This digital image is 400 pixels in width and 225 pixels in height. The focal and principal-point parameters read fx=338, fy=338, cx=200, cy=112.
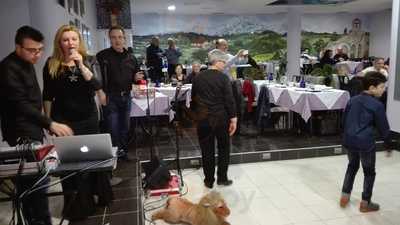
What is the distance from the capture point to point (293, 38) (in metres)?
9.72

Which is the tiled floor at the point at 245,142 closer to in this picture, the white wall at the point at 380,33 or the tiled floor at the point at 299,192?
the tiled floor at the point at 299,192

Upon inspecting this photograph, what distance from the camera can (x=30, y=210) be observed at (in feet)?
7.06

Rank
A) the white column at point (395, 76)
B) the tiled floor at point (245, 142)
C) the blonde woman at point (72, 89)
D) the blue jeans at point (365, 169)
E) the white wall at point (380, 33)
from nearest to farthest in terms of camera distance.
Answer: the blonde woman at point (72, 89) → the blue jeans at point (365, 169) → the tiled floor at point (245, 142) → the white column at point (395, 76) → the white wall at point (380, 33)

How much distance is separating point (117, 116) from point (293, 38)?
24.1 ft

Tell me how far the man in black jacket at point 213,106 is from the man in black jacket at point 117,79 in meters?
0.73

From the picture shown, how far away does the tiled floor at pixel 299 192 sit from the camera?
2908mm

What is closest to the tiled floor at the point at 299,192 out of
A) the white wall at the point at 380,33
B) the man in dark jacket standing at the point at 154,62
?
the man in dark jacket standing at the point at 154,62

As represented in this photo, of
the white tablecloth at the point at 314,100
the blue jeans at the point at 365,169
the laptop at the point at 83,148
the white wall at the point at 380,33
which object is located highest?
the white wall at the point at 380,33

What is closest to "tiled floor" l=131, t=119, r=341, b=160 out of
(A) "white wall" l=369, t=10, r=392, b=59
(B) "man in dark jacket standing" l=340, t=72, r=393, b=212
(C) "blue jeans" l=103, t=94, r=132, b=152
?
(C) "blue jeans" l=103, t=94, r=132, b=152

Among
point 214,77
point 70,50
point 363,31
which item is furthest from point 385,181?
point 363,31

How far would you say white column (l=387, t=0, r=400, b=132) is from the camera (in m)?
4.79

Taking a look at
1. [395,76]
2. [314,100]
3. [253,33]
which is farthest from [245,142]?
[253,33]

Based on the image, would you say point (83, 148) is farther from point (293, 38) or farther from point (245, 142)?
point (293, 38)

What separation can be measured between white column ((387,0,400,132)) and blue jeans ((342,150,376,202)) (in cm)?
238
